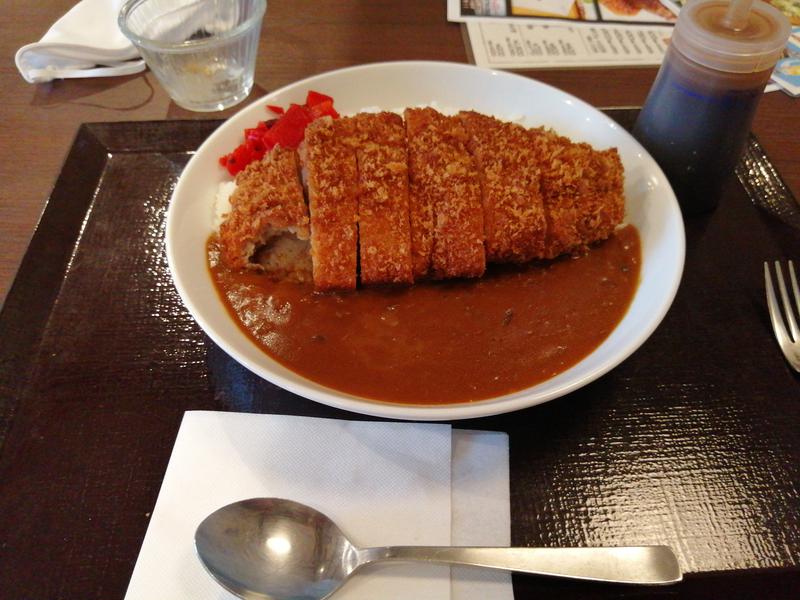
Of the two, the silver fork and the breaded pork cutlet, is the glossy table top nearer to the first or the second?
the silver fork

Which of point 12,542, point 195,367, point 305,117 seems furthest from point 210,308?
point 305,117

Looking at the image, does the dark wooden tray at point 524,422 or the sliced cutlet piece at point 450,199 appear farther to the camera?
the sliced cutlet piece at point 450,199

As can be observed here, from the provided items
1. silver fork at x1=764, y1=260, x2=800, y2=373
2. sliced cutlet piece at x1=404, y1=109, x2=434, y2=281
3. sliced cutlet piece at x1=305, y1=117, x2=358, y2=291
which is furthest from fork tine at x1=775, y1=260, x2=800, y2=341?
sliced cutlet piece at x1=305, y1=117, x2=358, y2=291

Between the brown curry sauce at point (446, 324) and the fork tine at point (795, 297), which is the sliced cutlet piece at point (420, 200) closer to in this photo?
the brown curry sauce at point (446, 324)

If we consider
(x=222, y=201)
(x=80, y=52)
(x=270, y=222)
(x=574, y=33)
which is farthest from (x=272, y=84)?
(x=574, y=33)

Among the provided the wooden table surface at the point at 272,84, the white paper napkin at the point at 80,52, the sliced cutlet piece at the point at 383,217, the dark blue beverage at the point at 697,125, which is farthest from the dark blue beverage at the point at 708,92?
the white paper napkin at the point at 80,52

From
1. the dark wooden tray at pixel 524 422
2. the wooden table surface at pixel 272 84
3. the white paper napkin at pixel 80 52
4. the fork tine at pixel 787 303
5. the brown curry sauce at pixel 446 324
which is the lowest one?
the dark wooden tray at pixel 524 422

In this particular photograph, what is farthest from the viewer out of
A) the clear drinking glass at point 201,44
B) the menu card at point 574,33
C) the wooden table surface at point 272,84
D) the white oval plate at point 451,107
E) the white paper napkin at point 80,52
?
the menu card at point 574,33
